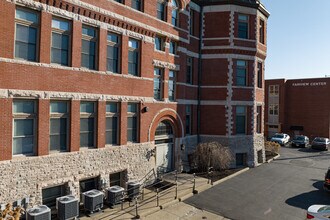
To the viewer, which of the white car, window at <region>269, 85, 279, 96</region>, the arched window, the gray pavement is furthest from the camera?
window at <region>269, 85, 279, 96</region>

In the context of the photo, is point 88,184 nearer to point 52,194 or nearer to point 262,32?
point 52,194

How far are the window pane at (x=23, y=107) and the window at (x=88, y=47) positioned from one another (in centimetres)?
324

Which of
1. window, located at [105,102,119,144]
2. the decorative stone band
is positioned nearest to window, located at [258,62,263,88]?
the decorative stone band

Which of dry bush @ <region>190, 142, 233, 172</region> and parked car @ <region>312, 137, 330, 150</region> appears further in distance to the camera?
parked car @ <region>312, 137, 330, 150</region>

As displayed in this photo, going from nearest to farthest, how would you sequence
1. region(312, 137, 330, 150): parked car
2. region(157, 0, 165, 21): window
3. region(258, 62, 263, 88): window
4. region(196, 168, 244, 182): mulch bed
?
region(196, 168, 244, 182): mulch bed < region(157, 0, 165, 21): window < region(258, 62, 263, 88): window < region(312, 137, 330, 150): parked car

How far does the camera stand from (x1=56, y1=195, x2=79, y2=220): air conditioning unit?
35.7 feet

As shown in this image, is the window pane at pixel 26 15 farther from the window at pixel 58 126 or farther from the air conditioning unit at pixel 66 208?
the air conditioning unit at pixel 66 208

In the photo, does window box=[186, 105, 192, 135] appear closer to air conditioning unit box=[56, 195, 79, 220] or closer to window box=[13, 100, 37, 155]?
air conditioning unit box=[56, 195, 79, 220]

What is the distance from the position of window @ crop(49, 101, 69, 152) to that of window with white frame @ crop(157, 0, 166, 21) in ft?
29.4

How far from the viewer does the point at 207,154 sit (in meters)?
18.7

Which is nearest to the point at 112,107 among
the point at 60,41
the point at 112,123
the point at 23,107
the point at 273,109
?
the point at 112,123

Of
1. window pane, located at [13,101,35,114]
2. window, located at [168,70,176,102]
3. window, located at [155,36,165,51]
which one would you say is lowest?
window pane, located at [13,101,35,114]

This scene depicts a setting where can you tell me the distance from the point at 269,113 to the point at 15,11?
154 ft

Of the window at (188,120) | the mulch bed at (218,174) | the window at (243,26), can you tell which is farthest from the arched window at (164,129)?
the window at (243,26)
